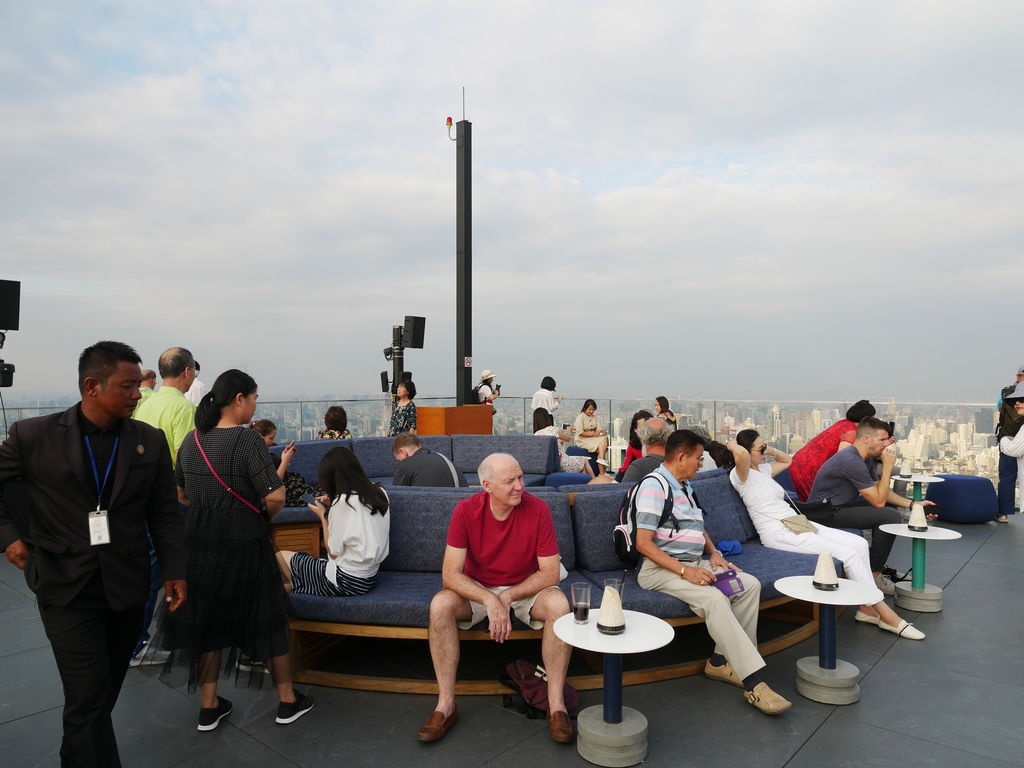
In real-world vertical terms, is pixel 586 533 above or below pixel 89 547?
below

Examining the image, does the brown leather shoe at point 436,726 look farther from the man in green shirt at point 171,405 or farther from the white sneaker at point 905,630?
the white sneaker at point 905,630

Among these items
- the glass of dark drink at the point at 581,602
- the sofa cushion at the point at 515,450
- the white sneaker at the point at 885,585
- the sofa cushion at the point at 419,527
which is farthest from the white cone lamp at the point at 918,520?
the sofa cushion at the point at 515,450

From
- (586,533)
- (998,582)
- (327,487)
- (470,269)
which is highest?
(470,269)

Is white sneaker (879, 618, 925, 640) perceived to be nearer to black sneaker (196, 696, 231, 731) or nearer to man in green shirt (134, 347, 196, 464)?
black sneaker (196, 696, 231, 731)

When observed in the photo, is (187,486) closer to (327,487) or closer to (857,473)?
(327,487)

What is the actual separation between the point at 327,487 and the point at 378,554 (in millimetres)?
364

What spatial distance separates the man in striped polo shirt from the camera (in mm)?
2770

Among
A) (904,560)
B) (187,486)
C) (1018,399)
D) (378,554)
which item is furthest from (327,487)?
(1018,399)

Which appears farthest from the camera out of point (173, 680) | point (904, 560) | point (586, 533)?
point (904, 560)

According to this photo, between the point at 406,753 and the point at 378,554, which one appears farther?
the point at 378,554

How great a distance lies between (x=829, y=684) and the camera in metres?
2.81

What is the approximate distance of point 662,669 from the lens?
3.02 metres

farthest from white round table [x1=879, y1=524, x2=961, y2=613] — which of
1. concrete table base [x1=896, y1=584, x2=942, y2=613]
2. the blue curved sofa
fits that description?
the blue curved sofa

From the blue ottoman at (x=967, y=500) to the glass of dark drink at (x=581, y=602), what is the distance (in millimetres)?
→ 5643
